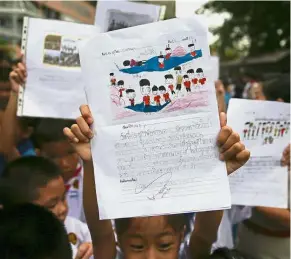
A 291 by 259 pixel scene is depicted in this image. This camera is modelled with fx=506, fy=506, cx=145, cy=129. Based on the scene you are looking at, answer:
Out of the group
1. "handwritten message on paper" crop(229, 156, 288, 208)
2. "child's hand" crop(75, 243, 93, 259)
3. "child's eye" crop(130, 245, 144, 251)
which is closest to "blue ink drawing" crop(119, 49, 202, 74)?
"child's eye" crop(130, 245, 144, 251)

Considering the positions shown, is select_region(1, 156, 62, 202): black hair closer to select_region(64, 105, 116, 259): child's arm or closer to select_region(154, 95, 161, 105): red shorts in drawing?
select_region(64, 105, 116, 259): child's arm

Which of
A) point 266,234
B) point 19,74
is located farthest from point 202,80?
point 266,234

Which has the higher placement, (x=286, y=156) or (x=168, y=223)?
(x=286, y=156)

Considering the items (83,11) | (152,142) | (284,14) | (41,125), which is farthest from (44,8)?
(284,14)

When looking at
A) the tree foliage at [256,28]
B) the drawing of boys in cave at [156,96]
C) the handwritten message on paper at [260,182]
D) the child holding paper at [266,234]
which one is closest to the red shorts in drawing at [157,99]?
the drawing of boys in cave at [156,96]

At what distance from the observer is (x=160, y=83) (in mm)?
1398

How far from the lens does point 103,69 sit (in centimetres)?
139

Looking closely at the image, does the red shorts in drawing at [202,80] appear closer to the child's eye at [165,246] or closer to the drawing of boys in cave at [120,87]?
the drawing of boys in cave at [120,87]

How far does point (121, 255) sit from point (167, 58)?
0.70 meters

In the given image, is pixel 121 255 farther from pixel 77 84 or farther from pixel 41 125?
pixel 41 125

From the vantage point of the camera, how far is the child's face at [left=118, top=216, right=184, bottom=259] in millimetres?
1598

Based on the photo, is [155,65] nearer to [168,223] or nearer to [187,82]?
[187,82]
